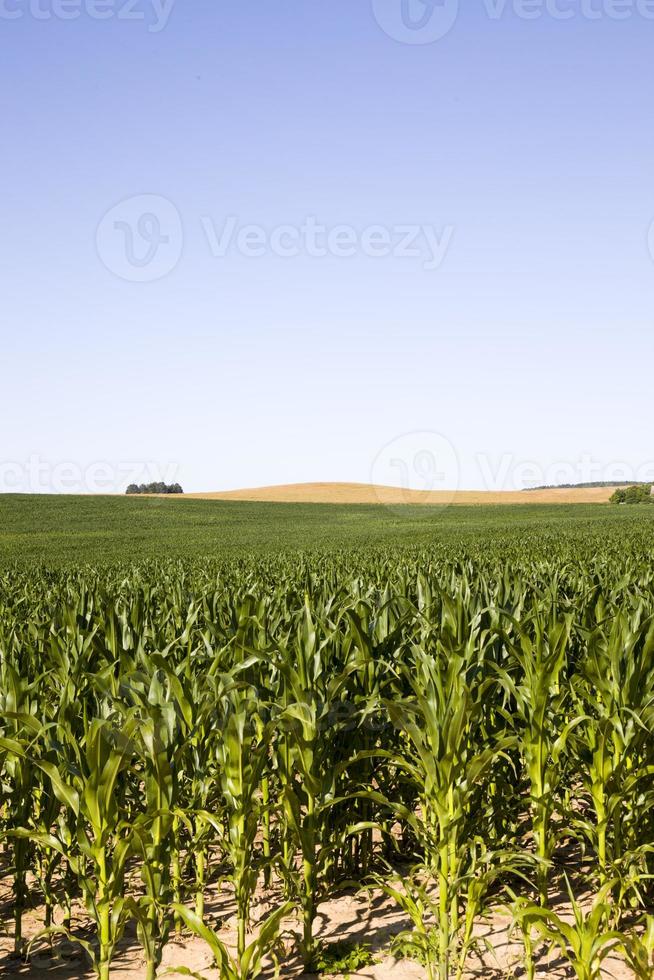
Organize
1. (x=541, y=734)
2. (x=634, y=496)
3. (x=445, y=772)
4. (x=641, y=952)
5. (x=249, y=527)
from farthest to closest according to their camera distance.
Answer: (x=634, y=496) → (x=249, y=527) → (x=541, y=734) → (x=445, y=772) → (x=641, y=952)

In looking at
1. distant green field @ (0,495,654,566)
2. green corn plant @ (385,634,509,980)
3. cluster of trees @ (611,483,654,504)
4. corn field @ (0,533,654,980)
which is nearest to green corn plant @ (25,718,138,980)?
corn field @ (0,533,654,980)

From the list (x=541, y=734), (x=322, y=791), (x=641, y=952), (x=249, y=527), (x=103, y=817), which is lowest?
(x=249, y=527)

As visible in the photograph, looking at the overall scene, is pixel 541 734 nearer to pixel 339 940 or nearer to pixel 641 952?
pixel 641 952

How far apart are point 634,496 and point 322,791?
89451 millimetres

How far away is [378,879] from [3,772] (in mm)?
2475

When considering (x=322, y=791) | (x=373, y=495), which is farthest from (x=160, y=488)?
(x=322, y=791)

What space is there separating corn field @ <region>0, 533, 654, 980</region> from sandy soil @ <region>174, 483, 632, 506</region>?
80907 millimetres

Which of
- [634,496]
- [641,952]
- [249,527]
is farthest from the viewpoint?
[634,496]

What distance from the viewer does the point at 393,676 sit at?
5.36 meters

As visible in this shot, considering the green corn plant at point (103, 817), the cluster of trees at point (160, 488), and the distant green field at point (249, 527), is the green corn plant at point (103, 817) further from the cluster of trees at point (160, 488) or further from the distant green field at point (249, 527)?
the cluster of trees at point (160, 488)

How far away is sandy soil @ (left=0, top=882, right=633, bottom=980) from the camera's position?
3.80 metres

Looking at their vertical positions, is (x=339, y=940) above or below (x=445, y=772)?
below

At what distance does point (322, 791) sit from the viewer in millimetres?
4207

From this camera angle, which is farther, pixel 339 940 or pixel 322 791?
pixel 322 791
